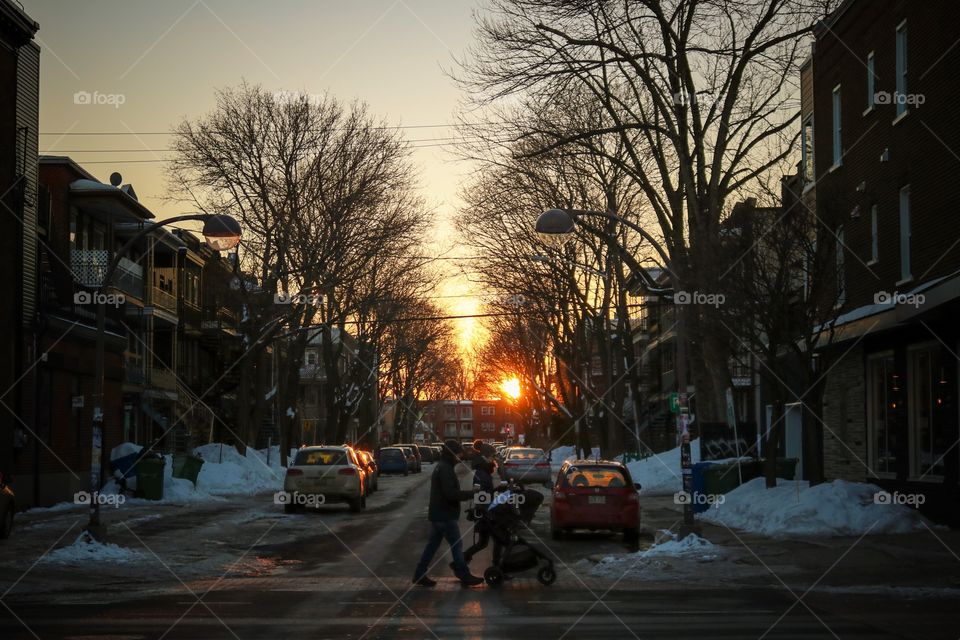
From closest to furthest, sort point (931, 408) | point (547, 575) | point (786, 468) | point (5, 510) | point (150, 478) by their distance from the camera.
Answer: point (547, 575) < point (5, 510) < point (931, 408) < point (786, 468) < point (150, 478)

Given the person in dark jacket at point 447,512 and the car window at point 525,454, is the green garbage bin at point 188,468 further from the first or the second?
the person in dark jacket at point 447,512

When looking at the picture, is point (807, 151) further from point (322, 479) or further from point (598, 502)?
point (322, 479)

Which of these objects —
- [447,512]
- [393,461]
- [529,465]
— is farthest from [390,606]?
[393,461]

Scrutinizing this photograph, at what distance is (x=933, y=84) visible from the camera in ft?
74.3

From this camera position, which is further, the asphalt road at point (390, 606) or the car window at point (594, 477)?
the car window at point (594, 477)

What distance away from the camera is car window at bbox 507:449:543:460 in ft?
154

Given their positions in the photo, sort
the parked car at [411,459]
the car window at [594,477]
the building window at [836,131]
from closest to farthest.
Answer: the car window at [594,477], the building window at [836,131], the parked car at [411,459]

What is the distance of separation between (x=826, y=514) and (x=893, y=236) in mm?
6472

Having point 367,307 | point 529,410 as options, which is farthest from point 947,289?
point 529,410

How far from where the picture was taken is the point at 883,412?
87.9 ft

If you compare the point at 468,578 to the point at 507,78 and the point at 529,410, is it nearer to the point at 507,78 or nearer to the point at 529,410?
→ the point at 507,78

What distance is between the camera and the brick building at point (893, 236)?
873 inches

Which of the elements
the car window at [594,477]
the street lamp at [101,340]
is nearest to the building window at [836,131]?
the car window at [594,477]

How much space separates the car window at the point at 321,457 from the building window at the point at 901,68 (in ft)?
53.3
